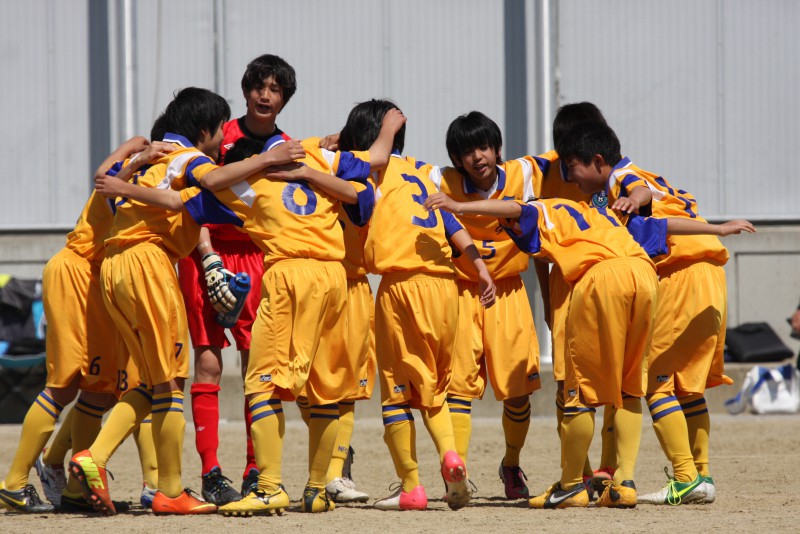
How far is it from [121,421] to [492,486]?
2.45 m

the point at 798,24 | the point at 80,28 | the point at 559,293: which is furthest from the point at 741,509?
the point at 80,28

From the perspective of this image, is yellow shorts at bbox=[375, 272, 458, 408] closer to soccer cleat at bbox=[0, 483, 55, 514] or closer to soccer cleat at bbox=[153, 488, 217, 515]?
soccer cleat at bbox=[153, 488, 217, 515]

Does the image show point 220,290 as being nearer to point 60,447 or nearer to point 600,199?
point 60,447

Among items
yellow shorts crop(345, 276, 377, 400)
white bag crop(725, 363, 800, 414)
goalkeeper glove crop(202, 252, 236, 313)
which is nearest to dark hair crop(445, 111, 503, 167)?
yellow shorts crop(345, 276, 377, 400)

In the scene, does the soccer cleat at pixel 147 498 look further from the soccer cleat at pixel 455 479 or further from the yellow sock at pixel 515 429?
the yellow sock at pixel 515 429

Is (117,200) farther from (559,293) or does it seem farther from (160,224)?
(559,293)

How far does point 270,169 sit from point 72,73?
8.76 metres

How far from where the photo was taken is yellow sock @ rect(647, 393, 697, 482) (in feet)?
19.2

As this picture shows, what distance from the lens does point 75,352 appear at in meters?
5.95

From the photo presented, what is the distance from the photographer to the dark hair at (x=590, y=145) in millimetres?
6090

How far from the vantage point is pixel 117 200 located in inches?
229

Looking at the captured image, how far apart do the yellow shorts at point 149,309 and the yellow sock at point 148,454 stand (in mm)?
527

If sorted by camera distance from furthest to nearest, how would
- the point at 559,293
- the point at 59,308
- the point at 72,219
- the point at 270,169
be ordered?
the point at 72,219 < the point at 559,293 < the point at 59,308 < the point at 270,169

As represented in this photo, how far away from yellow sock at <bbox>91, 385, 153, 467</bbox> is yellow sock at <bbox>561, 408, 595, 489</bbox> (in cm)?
203
